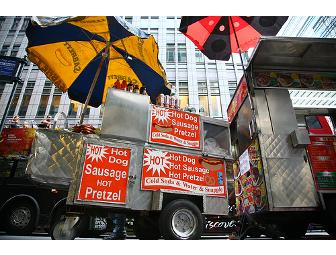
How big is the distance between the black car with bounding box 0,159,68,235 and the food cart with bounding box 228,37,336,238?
5.31m

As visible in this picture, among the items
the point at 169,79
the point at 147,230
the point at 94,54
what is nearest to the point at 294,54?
the point at 94,54

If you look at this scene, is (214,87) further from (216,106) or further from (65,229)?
(65,229)

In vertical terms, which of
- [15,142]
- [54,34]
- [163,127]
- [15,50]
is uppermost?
[15,50]

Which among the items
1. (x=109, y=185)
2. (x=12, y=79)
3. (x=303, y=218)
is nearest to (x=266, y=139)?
(x=303, y=218)

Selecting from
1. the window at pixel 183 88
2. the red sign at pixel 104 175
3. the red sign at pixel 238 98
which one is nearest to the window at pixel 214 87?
the window at pixel 183 88

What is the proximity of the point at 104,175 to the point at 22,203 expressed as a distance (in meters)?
4.86

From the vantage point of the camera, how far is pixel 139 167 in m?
3.70

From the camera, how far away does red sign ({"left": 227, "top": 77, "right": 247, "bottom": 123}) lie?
20.0 ft

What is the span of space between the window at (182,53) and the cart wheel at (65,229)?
2058cm

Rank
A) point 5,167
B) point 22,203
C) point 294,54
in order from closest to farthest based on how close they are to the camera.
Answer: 1. point 294,54
2. point 22,203
3. point 5,167

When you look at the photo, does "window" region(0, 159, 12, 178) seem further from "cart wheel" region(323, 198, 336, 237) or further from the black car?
"cart wheel" region(323, 198, 336, 237)

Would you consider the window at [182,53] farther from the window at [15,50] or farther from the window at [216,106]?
the window at [15,50]

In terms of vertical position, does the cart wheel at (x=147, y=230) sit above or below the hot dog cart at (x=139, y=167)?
below

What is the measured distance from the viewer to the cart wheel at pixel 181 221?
3412 mm
